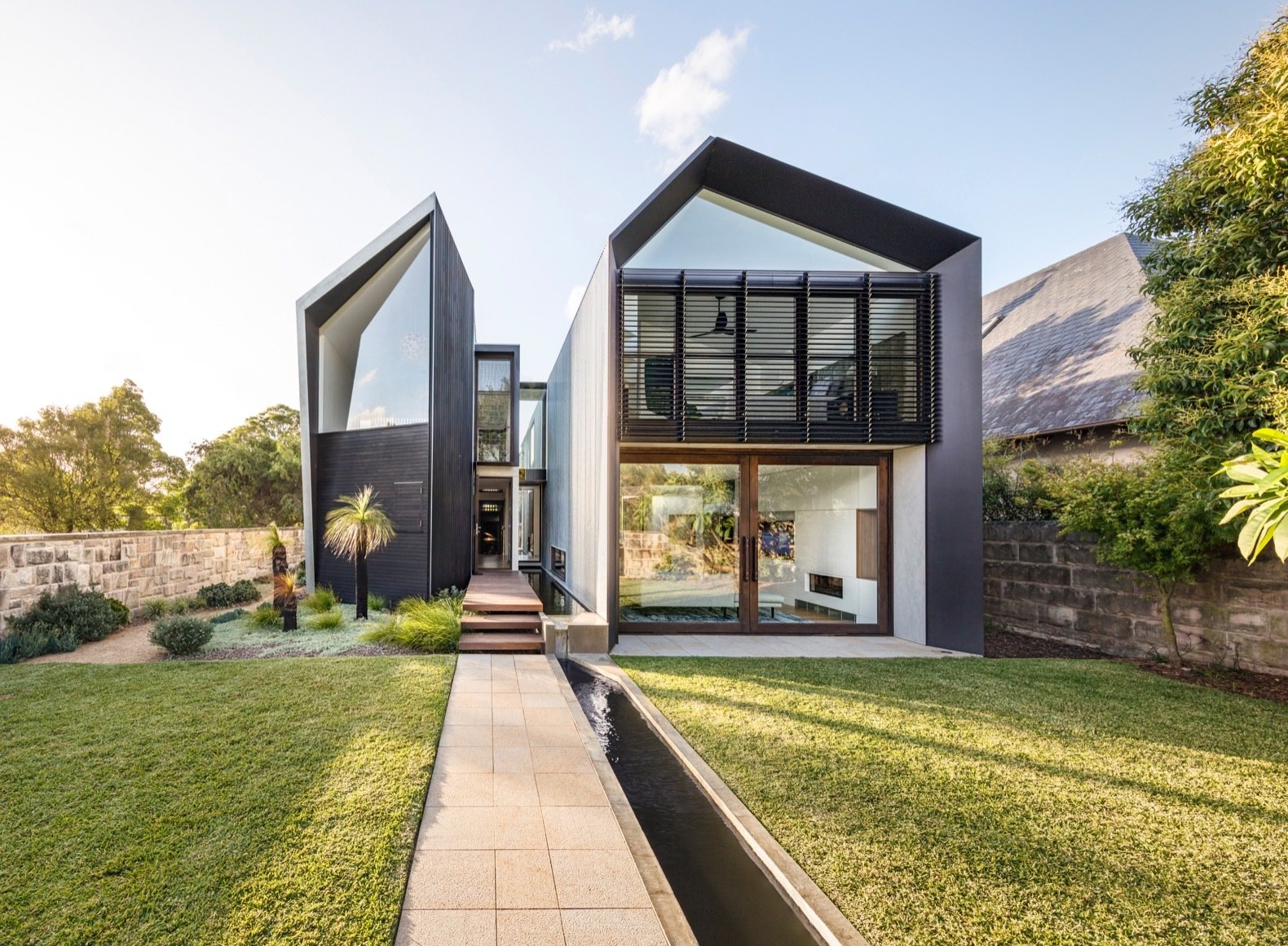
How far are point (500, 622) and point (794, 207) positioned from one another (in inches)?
257

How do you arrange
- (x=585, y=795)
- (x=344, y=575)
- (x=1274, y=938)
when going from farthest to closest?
(x=344, y=575), (x=585, y=795), (x=1274, y=938)

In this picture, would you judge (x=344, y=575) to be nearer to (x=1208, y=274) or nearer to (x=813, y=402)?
(x=813, y=402)

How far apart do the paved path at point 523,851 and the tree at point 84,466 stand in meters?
19.6

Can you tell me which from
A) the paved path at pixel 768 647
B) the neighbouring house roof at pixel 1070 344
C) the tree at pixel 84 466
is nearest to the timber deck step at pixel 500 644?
the paved path at pixel 768 647

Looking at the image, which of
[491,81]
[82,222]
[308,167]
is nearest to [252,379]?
[82,222]

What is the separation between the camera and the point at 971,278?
22.6 feet

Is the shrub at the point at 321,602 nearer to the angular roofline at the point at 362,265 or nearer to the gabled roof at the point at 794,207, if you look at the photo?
the angular roofline at the point at 362,265

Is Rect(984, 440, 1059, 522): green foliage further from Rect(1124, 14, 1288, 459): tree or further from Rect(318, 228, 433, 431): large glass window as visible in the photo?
Rect(318, 228, 433, 431): large glass window

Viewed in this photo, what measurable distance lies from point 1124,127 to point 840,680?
8281mm

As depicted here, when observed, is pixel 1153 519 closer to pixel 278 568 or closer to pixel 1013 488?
pixel 1013 488

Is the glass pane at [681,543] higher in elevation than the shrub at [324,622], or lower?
higher

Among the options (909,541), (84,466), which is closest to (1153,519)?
(909,541)

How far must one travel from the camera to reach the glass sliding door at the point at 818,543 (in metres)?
7.84

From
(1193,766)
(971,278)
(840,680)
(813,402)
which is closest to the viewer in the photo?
(1193,766)
